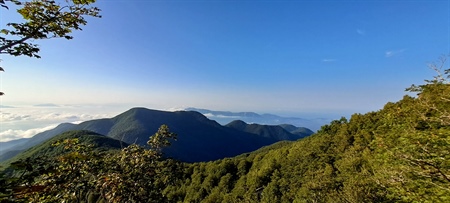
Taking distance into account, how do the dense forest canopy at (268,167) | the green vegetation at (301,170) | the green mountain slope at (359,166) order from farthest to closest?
1. the green mountain slope at (359,166)
2. the green vegetation at (301,170)
3. the dense forest canopy at (268,167)

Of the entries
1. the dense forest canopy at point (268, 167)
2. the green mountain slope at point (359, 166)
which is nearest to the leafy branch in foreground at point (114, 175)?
the dense forest canopy at point (268, 167)

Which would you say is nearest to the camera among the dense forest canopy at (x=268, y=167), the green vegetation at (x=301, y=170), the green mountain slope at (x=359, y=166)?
the dense forest canopy at (x=268, y=167)

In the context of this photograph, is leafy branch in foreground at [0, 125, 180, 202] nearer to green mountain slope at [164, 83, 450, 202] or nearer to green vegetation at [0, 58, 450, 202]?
green vegetation at [0, 58, 450, 202]

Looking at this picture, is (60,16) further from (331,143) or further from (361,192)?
(331,143)

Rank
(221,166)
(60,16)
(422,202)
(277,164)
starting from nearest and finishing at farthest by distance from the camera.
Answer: (60,16) → (422,202) → (277,164) → (221,166)

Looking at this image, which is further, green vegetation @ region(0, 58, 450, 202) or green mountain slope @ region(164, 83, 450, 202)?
green mountain slope @ region(164, 83, 450, 202)

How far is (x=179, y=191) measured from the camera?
229ft

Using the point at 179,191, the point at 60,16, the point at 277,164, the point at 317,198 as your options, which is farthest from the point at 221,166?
the point at 60,16

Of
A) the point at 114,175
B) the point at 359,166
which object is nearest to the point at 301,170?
the point at 359,166

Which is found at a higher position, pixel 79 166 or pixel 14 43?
pixel 14 43

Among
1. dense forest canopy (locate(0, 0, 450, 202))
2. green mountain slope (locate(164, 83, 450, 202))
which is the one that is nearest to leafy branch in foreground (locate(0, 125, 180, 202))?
dense forest canopy (locate(0, 0, 450, 202))

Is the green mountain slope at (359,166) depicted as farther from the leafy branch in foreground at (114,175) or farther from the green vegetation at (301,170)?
the leafy branch in foreground at (114,175)

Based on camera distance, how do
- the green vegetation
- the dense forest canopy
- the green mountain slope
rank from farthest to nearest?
the green mountain slope, the green vegetation, the dense forest canopy

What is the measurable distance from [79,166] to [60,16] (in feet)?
18.2
